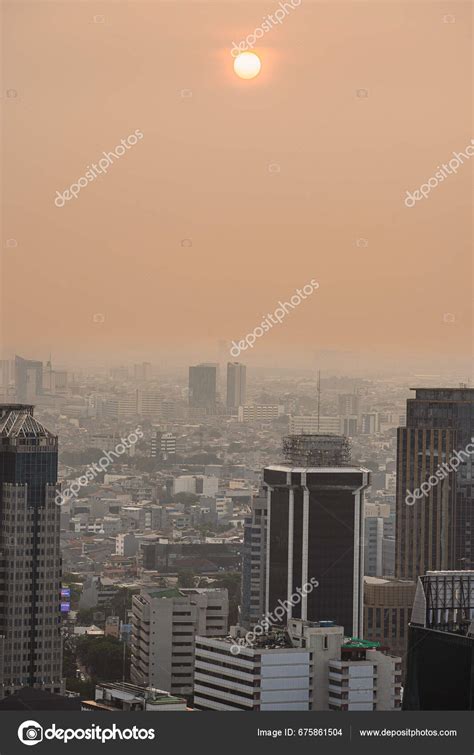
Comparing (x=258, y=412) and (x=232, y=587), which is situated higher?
(x=258, y=412)

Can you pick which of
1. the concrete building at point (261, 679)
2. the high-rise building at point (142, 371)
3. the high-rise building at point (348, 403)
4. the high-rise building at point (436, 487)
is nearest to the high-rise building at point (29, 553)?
the high-rise building at point (142, 371)

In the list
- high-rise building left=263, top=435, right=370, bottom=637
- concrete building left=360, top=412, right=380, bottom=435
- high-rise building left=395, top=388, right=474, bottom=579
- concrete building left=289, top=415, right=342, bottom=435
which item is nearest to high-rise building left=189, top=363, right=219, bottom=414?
concrete building left=289, top=415, right=342, bottom=435

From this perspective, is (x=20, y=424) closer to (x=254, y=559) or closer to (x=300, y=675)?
(x=300, y=675)

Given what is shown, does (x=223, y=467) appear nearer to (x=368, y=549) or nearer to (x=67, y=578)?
(x=67, y=578)

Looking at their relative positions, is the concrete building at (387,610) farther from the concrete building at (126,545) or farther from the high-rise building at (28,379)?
the high-rise building at (28,379)

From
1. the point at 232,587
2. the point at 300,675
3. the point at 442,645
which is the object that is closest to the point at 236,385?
the point at 300,675
